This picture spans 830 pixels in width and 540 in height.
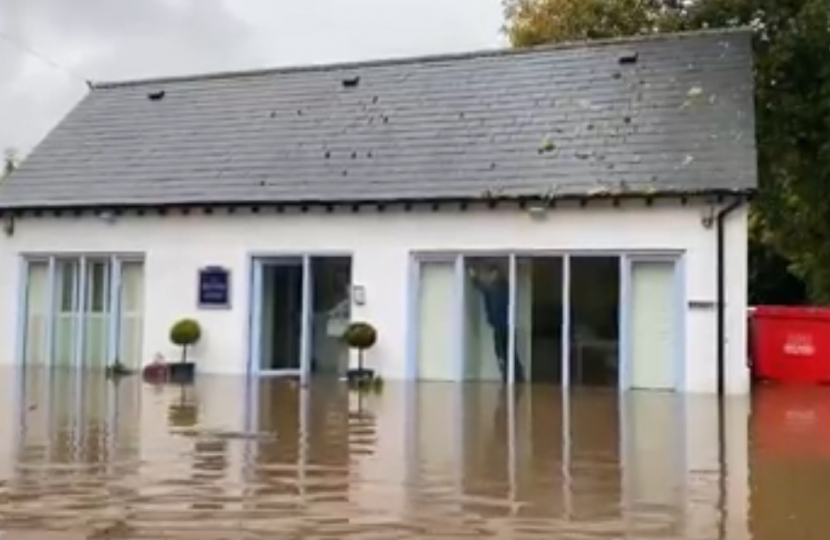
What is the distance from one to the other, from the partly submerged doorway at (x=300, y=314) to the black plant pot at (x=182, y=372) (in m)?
1.03

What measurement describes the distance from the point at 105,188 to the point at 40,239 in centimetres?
155

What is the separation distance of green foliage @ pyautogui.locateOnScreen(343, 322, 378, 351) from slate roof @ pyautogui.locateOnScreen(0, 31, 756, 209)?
2.04 meters

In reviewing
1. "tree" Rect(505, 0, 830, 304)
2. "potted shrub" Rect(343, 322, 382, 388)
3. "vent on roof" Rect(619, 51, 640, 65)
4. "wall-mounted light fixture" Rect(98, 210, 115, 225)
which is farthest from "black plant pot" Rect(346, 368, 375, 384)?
"tree" Rect(505, 0, 830, 304)

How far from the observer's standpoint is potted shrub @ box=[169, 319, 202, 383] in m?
20.5

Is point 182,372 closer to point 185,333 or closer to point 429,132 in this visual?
point 185,333

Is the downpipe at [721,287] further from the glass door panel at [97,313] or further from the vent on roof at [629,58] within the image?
the glass door panel at [97,313]

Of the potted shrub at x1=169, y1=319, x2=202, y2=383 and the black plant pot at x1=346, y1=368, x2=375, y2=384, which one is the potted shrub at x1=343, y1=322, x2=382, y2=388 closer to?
the black plant pot at x1=346, y1=368, x2=375, y2=384

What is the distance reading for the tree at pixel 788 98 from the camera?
22.0 metres

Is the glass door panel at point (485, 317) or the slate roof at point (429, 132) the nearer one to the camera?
the slate roof at point (429, 132)

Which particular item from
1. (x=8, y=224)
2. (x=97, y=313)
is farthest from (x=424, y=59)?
(x=8, y=224)

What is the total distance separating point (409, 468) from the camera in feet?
31.4

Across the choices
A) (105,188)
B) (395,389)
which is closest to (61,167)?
(105,188)

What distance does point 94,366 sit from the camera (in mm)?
22250

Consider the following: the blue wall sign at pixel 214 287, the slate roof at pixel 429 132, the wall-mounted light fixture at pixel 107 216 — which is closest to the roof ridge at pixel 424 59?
the slate roof at pixel 429 132
